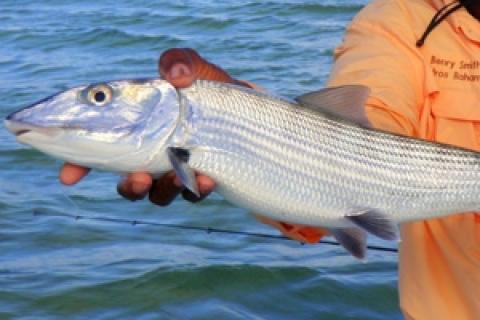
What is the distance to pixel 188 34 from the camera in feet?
47.0

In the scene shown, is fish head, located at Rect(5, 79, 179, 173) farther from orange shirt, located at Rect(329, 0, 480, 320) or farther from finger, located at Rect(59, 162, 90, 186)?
orange shirt, located at Rect(329, 0, 480, 320)

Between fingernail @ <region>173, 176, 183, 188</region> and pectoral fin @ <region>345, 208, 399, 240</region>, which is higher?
fingernail @ <region>173, 176, 183, 188</region>

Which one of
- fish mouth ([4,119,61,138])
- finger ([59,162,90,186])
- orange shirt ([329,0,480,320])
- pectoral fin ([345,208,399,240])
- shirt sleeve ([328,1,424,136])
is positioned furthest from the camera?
orange shirt ([329,0,480,320])

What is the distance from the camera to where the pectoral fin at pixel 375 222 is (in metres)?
3.26

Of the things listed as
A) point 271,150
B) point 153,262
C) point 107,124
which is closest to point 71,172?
point 107,124

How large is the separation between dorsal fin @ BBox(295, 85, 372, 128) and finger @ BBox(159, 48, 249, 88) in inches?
12.5

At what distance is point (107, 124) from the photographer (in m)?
3.05

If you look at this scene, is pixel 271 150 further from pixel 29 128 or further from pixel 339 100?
pixel 29 128

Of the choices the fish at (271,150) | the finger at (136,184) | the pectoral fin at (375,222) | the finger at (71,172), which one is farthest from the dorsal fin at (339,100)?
the finger at (71,172)

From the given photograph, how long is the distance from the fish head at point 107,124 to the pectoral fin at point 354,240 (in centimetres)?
60

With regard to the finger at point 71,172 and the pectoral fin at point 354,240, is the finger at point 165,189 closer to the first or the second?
the finger at point 71,172

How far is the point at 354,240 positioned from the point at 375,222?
11 cm

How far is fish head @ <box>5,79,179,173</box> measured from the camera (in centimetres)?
302

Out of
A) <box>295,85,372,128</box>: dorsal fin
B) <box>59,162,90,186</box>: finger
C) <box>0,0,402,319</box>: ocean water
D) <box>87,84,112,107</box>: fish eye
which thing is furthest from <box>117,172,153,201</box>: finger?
<box>0,0,402,319</box>: ocean water
